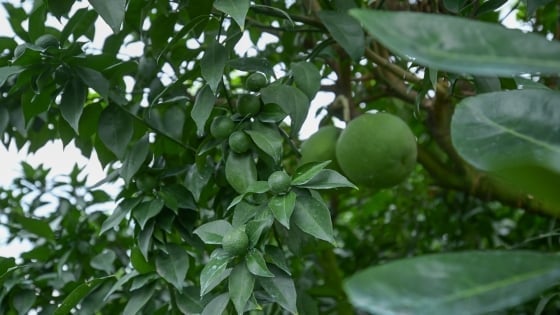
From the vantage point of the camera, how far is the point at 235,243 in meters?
0.76

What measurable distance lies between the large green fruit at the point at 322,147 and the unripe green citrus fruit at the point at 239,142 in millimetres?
348

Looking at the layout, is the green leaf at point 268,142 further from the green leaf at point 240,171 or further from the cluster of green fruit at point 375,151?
the cluster of green fruit at point 375,151

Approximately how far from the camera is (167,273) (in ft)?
3.21

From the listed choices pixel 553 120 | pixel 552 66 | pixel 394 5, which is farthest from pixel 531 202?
pixel 552 66

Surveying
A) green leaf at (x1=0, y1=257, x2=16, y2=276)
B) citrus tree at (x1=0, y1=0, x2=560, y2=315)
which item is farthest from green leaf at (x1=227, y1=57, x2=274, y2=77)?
green leaf at (x1=0, y1=257, x2=16, y2=276)

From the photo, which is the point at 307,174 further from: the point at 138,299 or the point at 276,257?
the point at 138,299

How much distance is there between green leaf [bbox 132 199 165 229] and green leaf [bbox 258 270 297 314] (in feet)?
0.72

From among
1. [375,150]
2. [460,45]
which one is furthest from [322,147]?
[460,45]

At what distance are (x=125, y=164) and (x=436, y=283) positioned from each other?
778 millimetres

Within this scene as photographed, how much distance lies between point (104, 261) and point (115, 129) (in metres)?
0.28

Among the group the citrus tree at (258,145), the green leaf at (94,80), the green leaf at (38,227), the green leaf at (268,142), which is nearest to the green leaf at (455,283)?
the citrus tree at (258,145)

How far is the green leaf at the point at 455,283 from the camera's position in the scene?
31 centimetres

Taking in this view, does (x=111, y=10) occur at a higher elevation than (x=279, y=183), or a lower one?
higher

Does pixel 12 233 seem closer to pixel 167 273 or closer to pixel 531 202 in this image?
pixel 167 273
